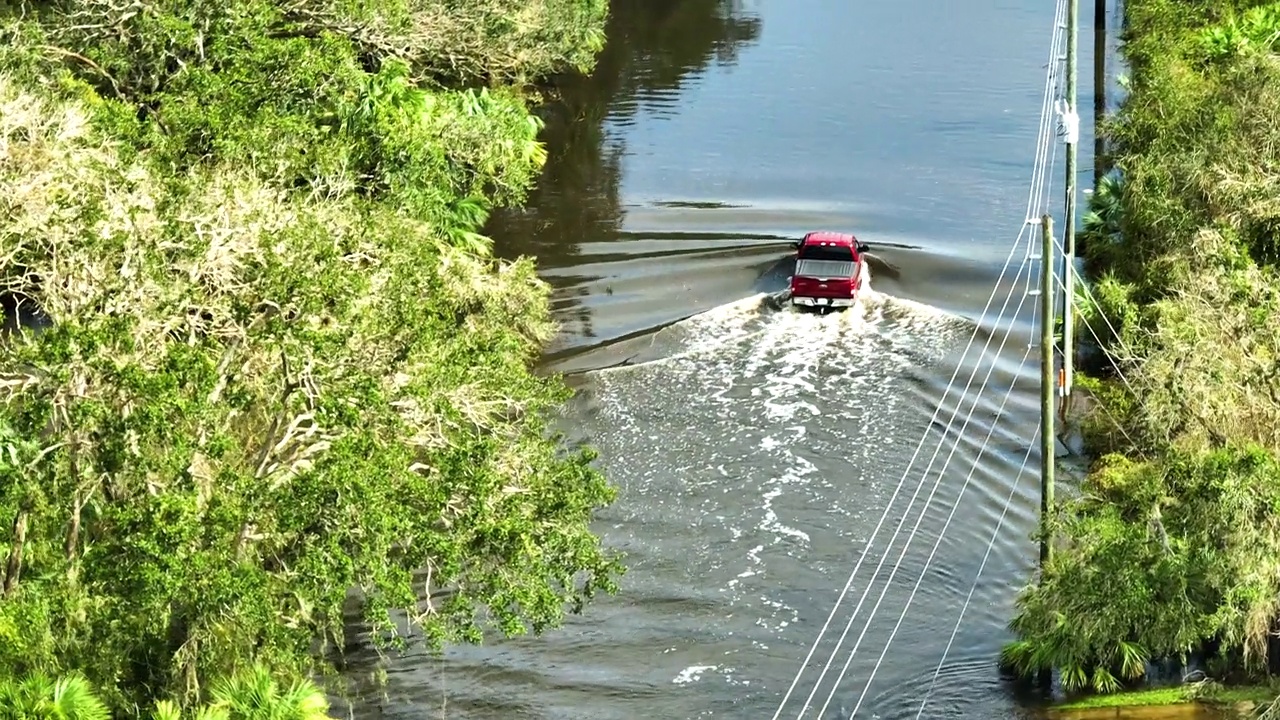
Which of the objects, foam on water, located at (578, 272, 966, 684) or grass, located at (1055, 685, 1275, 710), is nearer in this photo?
grass, located at (1055, 685, 1275, 710)

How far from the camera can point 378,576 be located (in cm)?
1583

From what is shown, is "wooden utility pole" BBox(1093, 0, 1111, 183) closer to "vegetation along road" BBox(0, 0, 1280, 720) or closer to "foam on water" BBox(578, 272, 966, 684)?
"vegetation along road" BBox(0, 0, 1280, 720)

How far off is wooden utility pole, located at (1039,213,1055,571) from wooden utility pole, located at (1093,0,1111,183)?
71.2ft

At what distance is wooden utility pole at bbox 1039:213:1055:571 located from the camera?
19750mm

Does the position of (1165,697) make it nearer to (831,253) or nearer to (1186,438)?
(1186,438)

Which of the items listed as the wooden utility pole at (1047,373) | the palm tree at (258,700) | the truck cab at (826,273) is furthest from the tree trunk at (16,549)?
the truck cab at (826,273)

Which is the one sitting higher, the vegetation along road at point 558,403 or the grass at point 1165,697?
the vegetation along road at point 558,403

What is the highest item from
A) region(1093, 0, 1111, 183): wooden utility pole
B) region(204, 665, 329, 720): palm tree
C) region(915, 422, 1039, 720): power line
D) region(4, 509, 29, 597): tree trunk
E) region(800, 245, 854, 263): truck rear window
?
region(1093, 0, 1111, 183): wooden utility pole

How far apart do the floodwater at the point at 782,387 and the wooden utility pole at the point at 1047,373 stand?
321cm

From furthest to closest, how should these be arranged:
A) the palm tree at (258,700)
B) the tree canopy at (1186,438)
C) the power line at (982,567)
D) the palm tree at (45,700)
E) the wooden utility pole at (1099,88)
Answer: the wooden utility pole at (1099,88) < the power line at (982,567) < the tree canopy at (1186,438) < the palm tree at (258,700) < the palm tree at (45,700)

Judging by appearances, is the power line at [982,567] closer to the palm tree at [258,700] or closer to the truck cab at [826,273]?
the truck cab at [826,273]

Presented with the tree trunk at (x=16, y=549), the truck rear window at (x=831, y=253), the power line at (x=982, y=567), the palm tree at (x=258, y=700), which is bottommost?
the power line at (x=982, y=567)

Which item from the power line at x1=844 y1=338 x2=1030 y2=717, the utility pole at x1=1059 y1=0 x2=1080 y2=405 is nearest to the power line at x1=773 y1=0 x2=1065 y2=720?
the power line at x1=844 y1=338 x2=1030 y2=717

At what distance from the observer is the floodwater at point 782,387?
24156mm
